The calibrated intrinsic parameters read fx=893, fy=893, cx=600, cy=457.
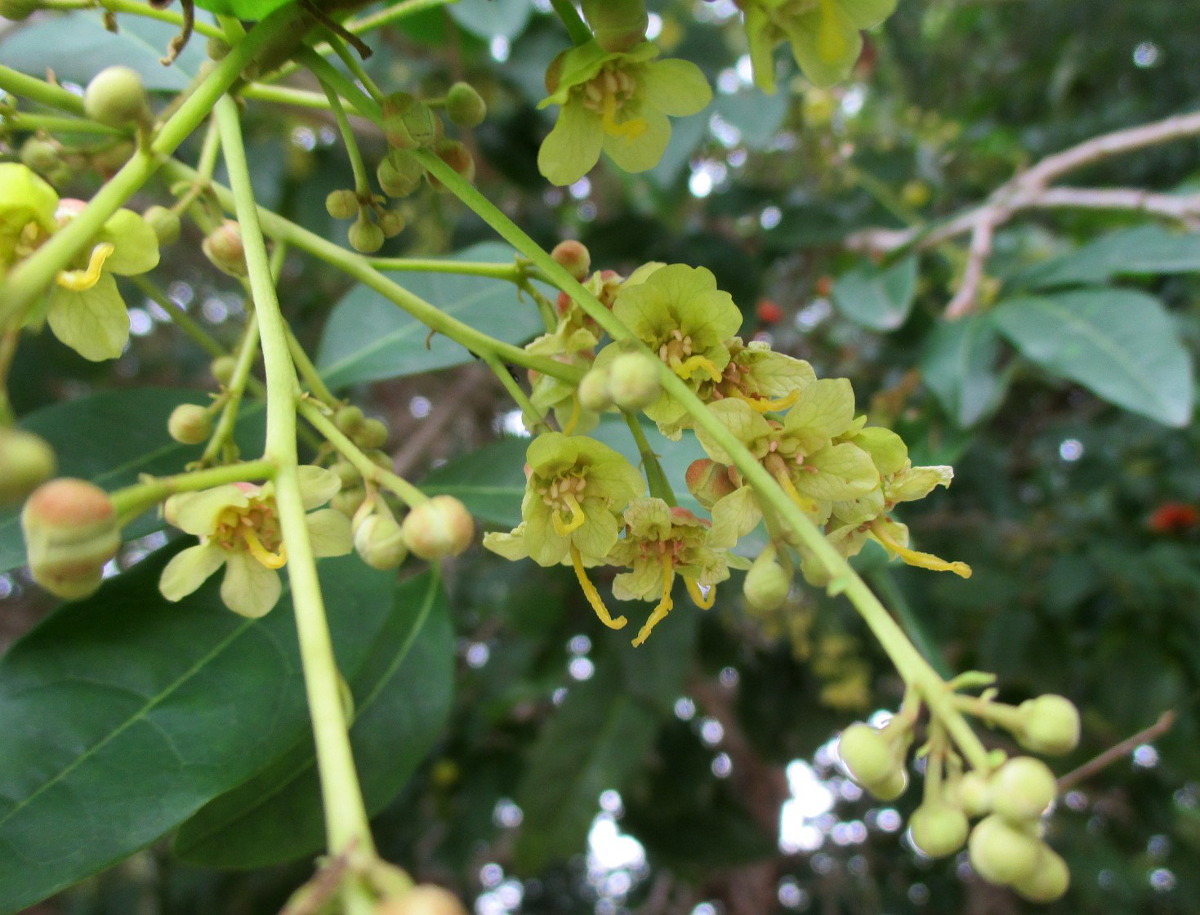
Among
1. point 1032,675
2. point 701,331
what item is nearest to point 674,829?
point 1032,675

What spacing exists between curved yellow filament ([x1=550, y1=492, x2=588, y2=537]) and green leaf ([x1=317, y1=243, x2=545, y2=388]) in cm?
63

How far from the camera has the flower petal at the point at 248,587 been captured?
29.2 inches

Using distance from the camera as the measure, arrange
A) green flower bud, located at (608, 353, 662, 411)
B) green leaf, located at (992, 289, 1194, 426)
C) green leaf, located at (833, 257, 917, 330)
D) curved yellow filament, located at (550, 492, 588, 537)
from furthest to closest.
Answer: green leaf, located at (833, 257, 917, 330) → green leaf, located at (992, 289, 1194, 426) → curved yellow filament, located at (550, 492, 588, 537) → green flower bud, located at (608, 353, 662, 411)

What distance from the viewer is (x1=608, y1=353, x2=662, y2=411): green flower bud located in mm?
583

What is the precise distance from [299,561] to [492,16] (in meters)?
1.42

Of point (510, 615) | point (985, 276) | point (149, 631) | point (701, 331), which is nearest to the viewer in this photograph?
point (701, 331)

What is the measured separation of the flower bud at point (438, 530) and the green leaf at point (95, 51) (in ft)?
3.57

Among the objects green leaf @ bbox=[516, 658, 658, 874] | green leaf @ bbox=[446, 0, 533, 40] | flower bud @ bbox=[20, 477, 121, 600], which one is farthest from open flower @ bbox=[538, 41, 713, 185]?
green leaf @ bbox=[516, 658, 658, 874]

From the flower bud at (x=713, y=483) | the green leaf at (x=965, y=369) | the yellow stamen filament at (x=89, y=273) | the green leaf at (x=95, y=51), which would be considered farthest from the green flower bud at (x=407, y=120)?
the green leaf at (x=965, y=369)

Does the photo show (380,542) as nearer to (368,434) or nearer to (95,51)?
(368,434)

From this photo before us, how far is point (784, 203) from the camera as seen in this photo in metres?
2.50

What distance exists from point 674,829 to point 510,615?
2.64ft

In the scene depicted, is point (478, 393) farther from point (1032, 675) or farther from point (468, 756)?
point (1032, 675)

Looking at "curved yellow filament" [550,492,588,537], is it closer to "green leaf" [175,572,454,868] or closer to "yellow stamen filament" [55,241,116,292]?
"yellow stamen filament" [55,241,116,292]
